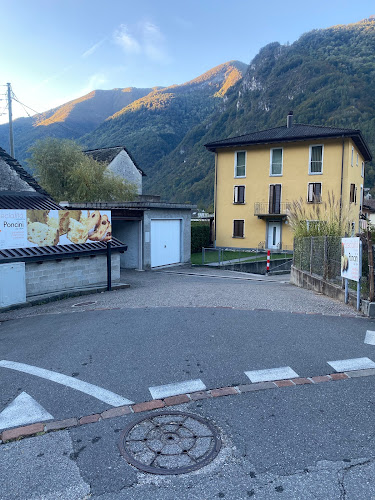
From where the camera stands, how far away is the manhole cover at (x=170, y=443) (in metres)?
3.12

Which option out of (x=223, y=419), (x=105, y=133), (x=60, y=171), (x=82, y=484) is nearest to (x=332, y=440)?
Answer: (x=223, y=419)

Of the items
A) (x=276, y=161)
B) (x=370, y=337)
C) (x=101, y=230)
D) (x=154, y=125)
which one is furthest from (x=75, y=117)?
(x=370, y=337)

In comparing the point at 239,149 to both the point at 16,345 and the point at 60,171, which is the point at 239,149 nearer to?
the point at 60,171

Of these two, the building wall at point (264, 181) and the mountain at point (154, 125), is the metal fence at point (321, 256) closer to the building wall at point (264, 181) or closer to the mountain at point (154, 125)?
the building wall at point (264, 181)

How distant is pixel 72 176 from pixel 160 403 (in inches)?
976

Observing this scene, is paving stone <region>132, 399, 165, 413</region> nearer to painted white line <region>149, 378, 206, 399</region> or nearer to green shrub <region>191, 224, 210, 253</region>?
painted white line <region>149, 378, 206, 399</region>

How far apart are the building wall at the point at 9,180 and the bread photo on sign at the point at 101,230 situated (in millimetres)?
5034

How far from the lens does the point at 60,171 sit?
94.5 feet

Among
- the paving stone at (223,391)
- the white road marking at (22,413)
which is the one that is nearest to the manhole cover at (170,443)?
the paving stone at (223,391)

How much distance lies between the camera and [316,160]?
2955cm

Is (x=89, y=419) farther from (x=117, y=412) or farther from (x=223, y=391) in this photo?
(x=223, y=391)

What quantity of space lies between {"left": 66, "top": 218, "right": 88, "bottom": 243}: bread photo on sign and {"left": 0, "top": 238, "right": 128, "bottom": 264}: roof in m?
0.19

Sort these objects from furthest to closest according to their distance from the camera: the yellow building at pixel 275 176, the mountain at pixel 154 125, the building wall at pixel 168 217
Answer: the mountain at pixel 154 125 → the yellow building at pixel 275 176 → the building wall at pixel 168 217

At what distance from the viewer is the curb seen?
3.65m
